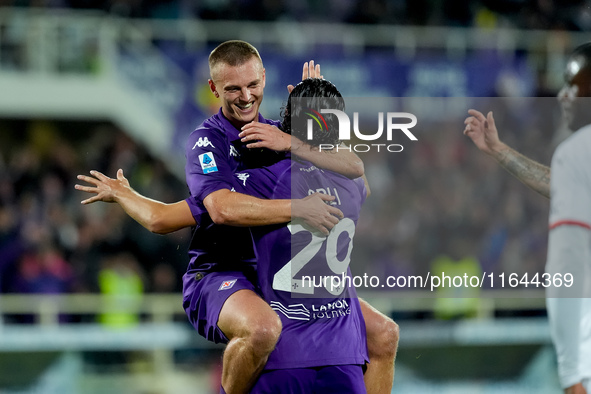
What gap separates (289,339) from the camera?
12.5ft

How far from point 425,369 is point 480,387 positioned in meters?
0.60

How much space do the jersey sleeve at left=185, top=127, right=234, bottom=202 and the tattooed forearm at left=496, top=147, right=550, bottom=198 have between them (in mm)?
1394

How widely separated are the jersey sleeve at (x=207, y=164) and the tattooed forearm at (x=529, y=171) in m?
1.39

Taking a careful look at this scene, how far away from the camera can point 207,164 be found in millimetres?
4008

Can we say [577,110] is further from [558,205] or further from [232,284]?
[232,284]

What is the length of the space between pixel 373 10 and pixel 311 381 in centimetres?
992

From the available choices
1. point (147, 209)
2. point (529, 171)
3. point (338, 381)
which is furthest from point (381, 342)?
point (147, 209)

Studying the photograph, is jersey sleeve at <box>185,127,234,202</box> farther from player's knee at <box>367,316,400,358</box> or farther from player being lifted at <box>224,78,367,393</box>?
player's knee at <box>367,316,400,358</box>

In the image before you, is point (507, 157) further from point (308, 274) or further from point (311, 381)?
point (311, 381)

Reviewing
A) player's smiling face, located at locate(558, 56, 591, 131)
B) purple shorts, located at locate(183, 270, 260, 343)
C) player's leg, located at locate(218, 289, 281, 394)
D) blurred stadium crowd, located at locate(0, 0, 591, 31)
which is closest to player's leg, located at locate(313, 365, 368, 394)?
player's leg, located at locate(218, 289, 281, 394)

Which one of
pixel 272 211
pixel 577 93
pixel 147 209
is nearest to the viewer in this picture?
pixel 577 93

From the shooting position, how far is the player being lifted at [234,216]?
12.5ft

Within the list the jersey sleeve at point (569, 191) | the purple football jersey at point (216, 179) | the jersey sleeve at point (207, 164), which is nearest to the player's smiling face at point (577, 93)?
the jersey sleeve at point (569, 191)

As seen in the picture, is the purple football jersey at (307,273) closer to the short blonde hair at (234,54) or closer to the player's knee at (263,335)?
the player's knee at (263,335)
